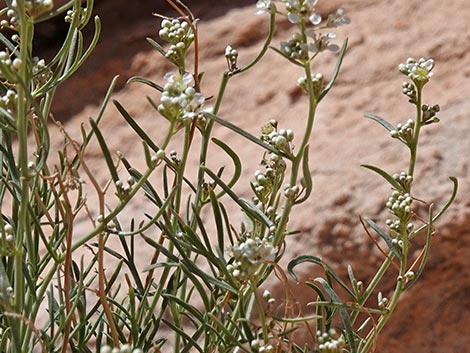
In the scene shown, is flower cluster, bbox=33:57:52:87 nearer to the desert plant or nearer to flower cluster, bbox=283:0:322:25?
the desert plant

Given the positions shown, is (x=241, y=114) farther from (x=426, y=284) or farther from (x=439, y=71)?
(x=426, y=284)

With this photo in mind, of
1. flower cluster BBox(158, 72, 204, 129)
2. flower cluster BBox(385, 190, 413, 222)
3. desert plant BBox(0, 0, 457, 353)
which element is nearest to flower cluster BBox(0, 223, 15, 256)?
desert plant BBox(0, 0, 457, 353)

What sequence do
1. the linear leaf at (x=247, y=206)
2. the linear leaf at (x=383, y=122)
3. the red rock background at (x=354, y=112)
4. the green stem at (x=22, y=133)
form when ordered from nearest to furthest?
the green stem at (x=22, y=133) → the linear leaf at (x=247, y=206) → the linear leaf at (x=383, y=122) → the red rock background at (x=354, y=112)

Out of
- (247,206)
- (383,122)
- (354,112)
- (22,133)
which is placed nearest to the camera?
(22,133)

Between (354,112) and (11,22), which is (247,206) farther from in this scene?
(354,112)

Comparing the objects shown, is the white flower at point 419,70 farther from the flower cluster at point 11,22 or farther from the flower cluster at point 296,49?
the flower cluster at point 11,22

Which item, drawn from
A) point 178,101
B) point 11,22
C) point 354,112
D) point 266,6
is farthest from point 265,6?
point 354,112

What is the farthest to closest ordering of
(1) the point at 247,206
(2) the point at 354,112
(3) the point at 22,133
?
1. (2) the point at 354,112
2. (1) the point at 247,206
3. (3) the point at 22,133

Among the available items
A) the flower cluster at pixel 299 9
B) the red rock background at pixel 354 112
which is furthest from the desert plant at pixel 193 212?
the red rock background at pixel 354 112

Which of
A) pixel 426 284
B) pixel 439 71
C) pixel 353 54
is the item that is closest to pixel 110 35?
pixel 353 54
